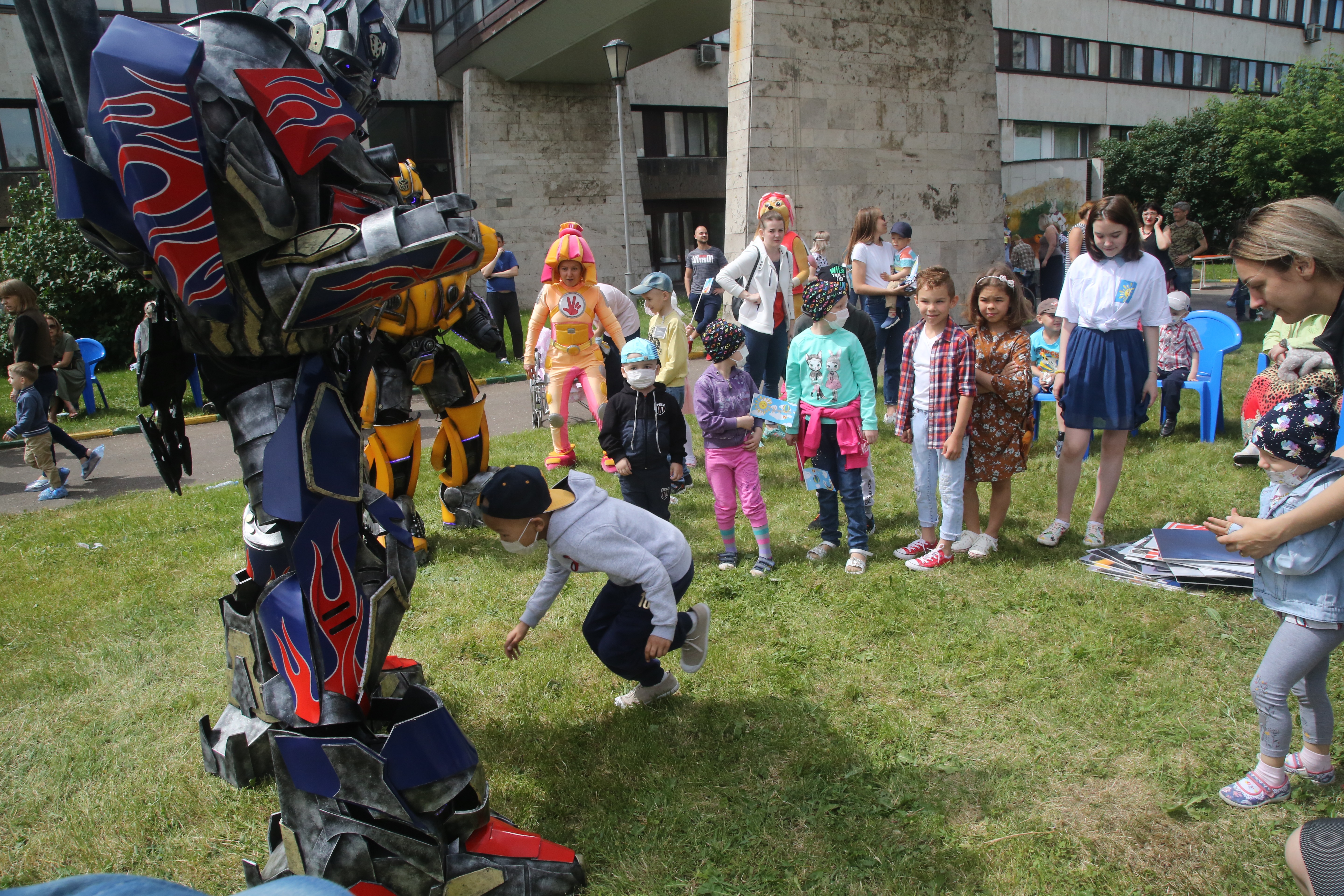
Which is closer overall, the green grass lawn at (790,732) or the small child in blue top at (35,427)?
the green grass lawn at (790,732)

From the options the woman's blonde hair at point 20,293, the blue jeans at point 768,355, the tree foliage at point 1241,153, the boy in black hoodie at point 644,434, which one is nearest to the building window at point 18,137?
the woman's blonde hair at point 20,293

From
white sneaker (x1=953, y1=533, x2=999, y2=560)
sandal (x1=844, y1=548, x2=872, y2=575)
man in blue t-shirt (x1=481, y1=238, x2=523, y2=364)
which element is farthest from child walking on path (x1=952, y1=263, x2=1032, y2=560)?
man in blue t-shirt (x1=481, y1=238, x2=523, y2=364)

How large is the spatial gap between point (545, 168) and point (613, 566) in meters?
19.7

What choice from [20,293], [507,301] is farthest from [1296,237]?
[507,301]

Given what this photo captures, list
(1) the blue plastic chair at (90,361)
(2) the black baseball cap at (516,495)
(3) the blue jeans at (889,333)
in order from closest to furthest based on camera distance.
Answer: (2) the black baseball cap at (516,495) → (3) the blue jeans at (889,333) → (1) the blue plastic chair at (90,361)

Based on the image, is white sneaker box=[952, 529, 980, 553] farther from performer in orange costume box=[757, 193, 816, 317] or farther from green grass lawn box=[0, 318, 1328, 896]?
performer in orange costume box=[757, 193, 816, 317]

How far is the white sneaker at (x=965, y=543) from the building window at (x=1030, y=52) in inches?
1299

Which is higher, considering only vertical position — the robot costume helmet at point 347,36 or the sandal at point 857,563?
the robot costume helmet at point 347,36

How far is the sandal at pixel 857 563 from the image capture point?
16.8 feet

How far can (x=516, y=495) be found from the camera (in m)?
3.10

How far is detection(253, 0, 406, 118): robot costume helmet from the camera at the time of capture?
2689 mm

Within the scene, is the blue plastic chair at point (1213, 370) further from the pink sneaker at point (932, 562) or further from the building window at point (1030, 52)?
the building window at point (1030, 52)

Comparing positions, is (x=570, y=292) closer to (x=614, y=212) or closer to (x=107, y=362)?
(x=107, y=362)

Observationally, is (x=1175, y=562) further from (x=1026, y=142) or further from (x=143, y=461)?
(x=1026, y=142)
